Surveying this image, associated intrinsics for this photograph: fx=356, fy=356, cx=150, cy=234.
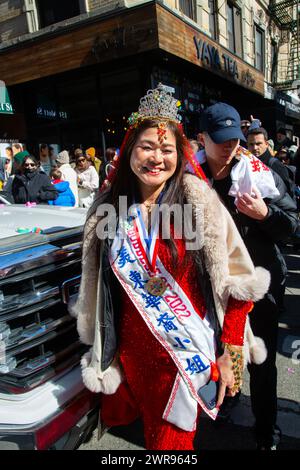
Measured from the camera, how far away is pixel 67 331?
1887 millimetres

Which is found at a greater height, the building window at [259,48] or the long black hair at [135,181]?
the building window at [259,48]

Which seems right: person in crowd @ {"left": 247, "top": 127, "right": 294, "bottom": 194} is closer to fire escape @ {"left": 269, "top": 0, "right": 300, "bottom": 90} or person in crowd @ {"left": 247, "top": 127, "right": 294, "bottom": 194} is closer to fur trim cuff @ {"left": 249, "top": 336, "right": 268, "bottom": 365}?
fur trim cuff @ {"left": 249, "top": 336, "right": 268, "bottom": 365}

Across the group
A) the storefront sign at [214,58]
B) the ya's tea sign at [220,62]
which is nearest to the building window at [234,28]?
the ya's tea sign at [220,62]

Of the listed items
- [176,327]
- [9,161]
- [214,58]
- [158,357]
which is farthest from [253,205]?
[214,58]

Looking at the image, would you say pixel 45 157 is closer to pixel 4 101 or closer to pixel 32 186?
pixel 4 101

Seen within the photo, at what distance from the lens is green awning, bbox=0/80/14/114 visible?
8773 mm

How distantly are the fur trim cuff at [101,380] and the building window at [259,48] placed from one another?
49.2ft

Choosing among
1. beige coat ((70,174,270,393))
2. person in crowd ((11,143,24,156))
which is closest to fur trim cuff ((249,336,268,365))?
beige coat ((70,174,270,393))

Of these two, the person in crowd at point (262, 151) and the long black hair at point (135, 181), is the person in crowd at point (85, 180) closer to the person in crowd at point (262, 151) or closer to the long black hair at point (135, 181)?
the person in crowd at point (262, 151)

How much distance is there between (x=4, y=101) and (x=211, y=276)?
29.8ft

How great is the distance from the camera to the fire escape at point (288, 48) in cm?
1569

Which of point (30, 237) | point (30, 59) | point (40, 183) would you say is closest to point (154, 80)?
point (30, 59)

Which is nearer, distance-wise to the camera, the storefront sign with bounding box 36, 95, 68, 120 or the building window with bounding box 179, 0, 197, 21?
the building window with bounding box 179, 0, 197, 21
